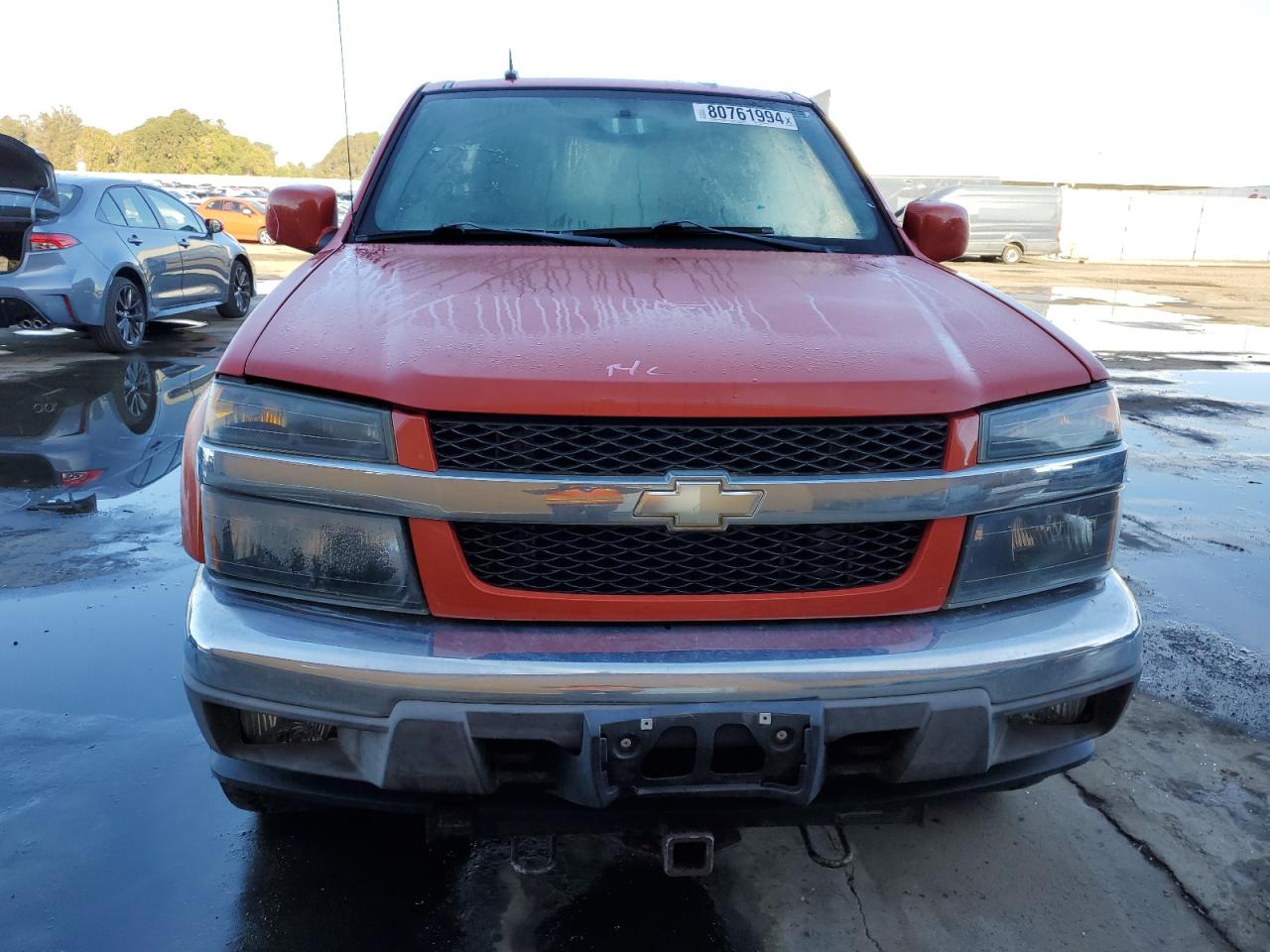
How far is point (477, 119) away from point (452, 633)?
1921 mm

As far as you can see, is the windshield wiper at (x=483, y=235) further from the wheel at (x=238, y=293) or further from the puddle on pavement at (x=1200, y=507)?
the wheel at (x=238, y=293)

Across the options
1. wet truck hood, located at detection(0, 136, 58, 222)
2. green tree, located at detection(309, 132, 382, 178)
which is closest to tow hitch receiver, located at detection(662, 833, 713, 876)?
wet truck hood, located at detection(0, 136, 58, 222)

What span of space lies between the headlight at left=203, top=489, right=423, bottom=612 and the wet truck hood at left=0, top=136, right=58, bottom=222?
25.3ft

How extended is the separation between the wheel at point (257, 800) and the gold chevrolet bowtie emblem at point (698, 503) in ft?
2.91

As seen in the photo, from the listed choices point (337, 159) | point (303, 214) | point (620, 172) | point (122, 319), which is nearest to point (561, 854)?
point (620, 172)

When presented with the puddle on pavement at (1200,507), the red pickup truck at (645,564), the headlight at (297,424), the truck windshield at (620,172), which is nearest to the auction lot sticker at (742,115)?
the truck windshield at (620,172)

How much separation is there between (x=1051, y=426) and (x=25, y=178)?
29.6 feet

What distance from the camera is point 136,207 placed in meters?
9.12

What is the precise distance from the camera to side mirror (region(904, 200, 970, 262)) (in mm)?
3168

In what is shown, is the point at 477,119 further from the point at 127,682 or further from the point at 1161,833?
the point at 1161,833

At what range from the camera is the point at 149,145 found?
97.4 m

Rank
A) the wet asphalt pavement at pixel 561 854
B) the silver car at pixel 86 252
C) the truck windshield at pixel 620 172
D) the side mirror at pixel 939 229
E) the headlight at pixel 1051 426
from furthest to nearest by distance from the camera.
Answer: the silver car at pixel 86 252 < the side mirror at pixel 939 229 < the truck windshield at pixel 620 172 < the wet asphalt pavement at pixel 561 854 < the headlight at pixel 1051 426

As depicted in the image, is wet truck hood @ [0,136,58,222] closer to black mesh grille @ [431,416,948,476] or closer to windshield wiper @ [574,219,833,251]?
windshield wiper @ [574,219,833,251]

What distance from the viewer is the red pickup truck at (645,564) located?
1.63 meters
